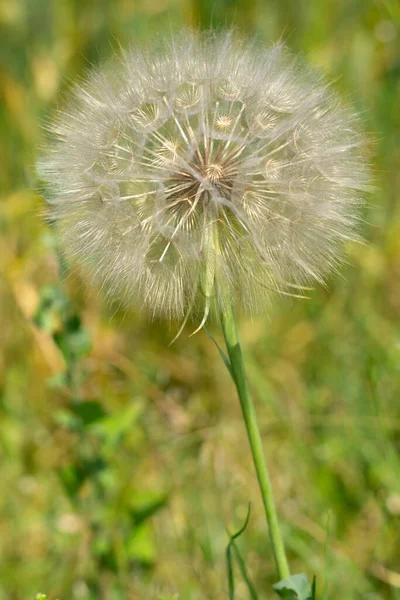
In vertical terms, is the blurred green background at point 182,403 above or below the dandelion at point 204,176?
below

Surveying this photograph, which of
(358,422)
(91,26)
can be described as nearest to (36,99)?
(91,26)

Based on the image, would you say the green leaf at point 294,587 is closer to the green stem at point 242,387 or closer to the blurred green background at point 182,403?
the green stem at point 242,387

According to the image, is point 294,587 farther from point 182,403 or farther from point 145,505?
point 182,403

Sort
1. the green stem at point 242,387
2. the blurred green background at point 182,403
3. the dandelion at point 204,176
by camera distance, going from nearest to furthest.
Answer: the green stem at point 242,387 < the dandelion at point 204,176 < the blurred green background at point 182,403

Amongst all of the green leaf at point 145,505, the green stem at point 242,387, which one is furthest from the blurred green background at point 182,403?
the green stem at point 242,387

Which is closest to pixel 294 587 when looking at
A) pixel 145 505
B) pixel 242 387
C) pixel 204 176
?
pixel 242 387

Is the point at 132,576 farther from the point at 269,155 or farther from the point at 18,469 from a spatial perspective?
the point at 269,155

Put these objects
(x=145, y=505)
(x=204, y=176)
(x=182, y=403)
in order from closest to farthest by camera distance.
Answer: (x=204, y=176), (x=145, y=505), (x=182, y=403)

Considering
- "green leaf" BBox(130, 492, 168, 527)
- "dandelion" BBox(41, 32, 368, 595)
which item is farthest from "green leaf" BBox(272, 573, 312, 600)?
"green leaf" BBox(130, 492, 168, 527)

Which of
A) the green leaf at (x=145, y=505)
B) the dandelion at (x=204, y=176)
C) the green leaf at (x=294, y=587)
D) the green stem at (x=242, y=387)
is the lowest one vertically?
the green leaf at (x=145, y=505)
